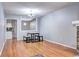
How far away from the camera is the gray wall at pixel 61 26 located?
3068 mm

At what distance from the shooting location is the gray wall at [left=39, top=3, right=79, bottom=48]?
307 centimetres

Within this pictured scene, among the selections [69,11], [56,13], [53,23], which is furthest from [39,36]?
[69,11]

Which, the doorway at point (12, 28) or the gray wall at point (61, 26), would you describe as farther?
the gray wall at point (61, 26)

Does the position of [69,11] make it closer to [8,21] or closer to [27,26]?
[27,26]

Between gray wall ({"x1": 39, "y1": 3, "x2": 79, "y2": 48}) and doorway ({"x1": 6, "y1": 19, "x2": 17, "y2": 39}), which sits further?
gray wall ({"x1": 39, "y1": 3, "x2": 79, "y2": 48})

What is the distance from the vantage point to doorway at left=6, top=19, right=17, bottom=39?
2788 mm

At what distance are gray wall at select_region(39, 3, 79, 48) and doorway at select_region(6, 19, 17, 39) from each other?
67cm

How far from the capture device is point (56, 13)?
3.36 metres

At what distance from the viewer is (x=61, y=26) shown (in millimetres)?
3275

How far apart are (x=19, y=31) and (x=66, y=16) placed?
120cm

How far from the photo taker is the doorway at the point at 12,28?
279 cm

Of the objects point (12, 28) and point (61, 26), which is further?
point (61, 26)

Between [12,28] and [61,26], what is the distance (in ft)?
3.99

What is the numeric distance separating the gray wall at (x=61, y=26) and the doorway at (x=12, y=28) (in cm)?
67
